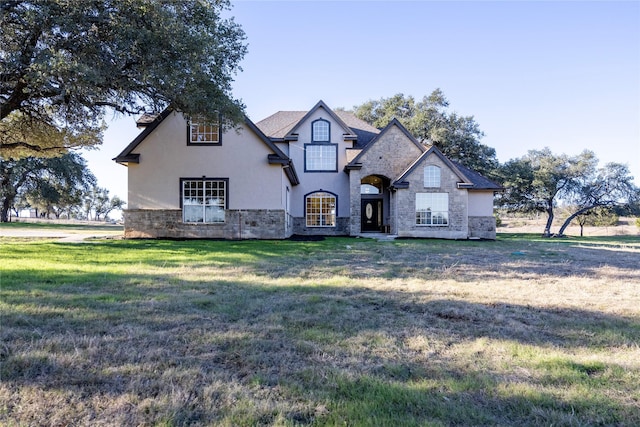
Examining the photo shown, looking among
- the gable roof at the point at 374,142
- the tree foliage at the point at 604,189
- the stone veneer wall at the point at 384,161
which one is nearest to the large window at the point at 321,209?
the stone veneer wall at the point at 384,161

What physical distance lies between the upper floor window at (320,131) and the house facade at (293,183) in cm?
6

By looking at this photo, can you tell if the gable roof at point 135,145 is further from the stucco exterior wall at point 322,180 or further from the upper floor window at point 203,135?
the stucco exterior wall at point 322,180

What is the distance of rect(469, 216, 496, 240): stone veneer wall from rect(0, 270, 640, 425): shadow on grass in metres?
18.5

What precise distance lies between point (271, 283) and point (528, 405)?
188 inches

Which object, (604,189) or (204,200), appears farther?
(604,189)

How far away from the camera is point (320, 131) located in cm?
2247

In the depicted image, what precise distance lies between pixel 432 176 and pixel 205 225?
39.9 ft

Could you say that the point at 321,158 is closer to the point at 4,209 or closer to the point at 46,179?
the point at 46,179

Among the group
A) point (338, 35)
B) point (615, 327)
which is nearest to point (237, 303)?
point (615, 327)

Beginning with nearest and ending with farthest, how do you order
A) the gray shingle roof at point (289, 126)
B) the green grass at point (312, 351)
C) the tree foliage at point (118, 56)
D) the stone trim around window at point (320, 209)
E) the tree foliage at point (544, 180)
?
the green grass at point (312, 351)
the tree foliage at point (118, 56)
the stone trim around window at point (320, 209)
the gray shingle roof at point (289, 126)
the tree foliage at point (544, 180)

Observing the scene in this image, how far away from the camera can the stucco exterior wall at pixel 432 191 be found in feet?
67.1

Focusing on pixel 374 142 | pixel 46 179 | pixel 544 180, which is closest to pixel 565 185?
pixel 544 180

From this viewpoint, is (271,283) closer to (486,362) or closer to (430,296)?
(430,296)

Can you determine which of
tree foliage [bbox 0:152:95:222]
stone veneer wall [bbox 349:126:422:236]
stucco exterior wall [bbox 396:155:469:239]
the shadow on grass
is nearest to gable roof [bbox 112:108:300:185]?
stone veneer wall [bbox 349:126:422:236]
